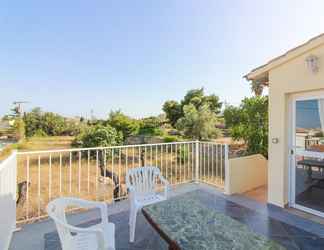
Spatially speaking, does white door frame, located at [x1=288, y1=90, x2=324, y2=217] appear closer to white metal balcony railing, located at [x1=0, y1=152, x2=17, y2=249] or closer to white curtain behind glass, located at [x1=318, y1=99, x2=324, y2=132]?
white curtain behind glass, located at [x1=318, y1=99, x2=324, y2=132]

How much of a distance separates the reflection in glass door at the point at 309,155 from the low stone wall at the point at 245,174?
0.90m


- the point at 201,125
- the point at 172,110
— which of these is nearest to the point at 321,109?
the point at 201,125

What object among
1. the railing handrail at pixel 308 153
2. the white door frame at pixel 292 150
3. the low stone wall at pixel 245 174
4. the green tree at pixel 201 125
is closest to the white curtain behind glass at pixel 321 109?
the white door frame at pixel 292 150

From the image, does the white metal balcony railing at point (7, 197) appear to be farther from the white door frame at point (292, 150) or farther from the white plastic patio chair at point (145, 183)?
the white door frame at point (292, 150)

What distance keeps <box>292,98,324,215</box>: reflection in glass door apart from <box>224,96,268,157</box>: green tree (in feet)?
6.36

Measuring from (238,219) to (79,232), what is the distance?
2.37 metres

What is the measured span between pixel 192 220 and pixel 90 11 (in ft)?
19.3

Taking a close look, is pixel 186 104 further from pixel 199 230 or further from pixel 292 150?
pixel 199 230

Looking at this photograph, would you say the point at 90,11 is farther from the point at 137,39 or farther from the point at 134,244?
the point at 134,244

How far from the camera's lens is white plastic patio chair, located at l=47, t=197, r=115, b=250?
1344 mm

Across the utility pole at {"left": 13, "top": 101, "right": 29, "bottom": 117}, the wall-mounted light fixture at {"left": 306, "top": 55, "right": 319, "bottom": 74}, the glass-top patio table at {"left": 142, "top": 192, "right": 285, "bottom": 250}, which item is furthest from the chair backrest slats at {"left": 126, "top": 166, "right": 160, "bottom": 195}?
the utility pole at {"left": 13, "top": 101, "right": 29, "bottom": 117}

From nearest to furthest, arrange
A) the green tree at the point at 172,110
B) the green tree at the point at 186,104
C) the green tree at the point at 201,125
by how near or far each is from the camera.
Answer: the green tree at the point at 201,125, the green tree at the point at 186,104, the green tree at the point at 172,110

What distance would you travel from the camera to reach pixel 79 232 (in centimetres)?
132

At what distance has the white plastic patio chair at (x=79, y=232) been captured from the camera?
134cm
